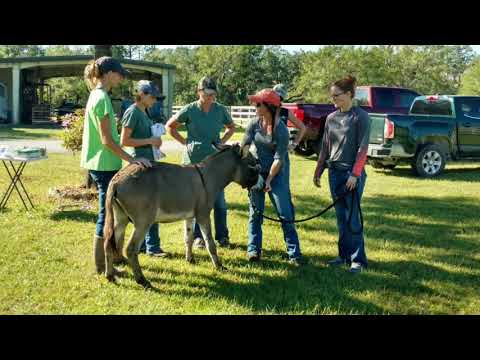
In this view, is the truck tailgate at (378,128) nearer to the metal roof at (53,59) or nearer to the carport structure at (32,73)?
the carport structure at (32,73)

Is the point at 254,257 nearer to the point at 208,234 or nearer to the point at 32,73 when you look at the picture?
the point at 208,234

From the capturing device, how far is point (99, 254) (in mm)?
5258

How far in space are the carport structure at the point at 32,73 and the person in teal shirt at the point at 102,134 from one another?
27.1 metres

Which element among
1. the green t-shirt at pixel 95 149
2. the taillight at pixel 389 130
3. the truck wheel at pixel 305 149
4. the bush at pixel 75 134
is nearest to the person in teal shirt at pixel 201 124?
the green t-shirt at pixel 95 149

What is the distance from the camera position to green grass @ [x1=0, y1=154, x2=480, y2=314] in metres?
4.61

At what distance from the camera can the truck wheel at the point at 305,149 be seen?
1552cm

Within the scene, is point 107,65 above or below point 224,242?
above

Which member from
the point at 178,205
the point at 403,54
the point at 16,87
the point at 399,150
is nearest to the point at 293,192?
Answer: the point at 399,150

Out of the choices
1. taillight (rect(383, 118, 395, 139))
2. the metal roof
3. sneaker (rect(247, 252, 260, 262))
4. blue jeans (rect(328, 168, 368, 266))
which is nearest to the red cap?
blue jeans (rect(328, 168, 368, 266))

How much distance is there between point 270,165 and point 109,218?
80.6 inches

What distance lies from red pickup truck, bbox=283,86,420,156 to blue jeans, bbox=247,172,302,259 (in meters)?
8.87

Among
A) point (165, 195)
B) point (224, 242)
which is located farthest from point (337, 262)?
point (165, 195)

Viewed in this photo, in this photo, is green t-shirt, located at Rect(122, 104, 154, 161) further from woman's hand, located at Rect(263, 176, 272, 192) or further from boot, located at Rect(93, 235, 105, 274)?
woman's hand, located at Rect(263, 176, 272, 192)

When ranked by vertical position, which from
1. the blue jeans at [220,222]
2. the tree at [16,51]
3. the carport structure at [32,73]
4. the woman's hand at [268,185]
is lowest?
the blue jeans at [220,222]
